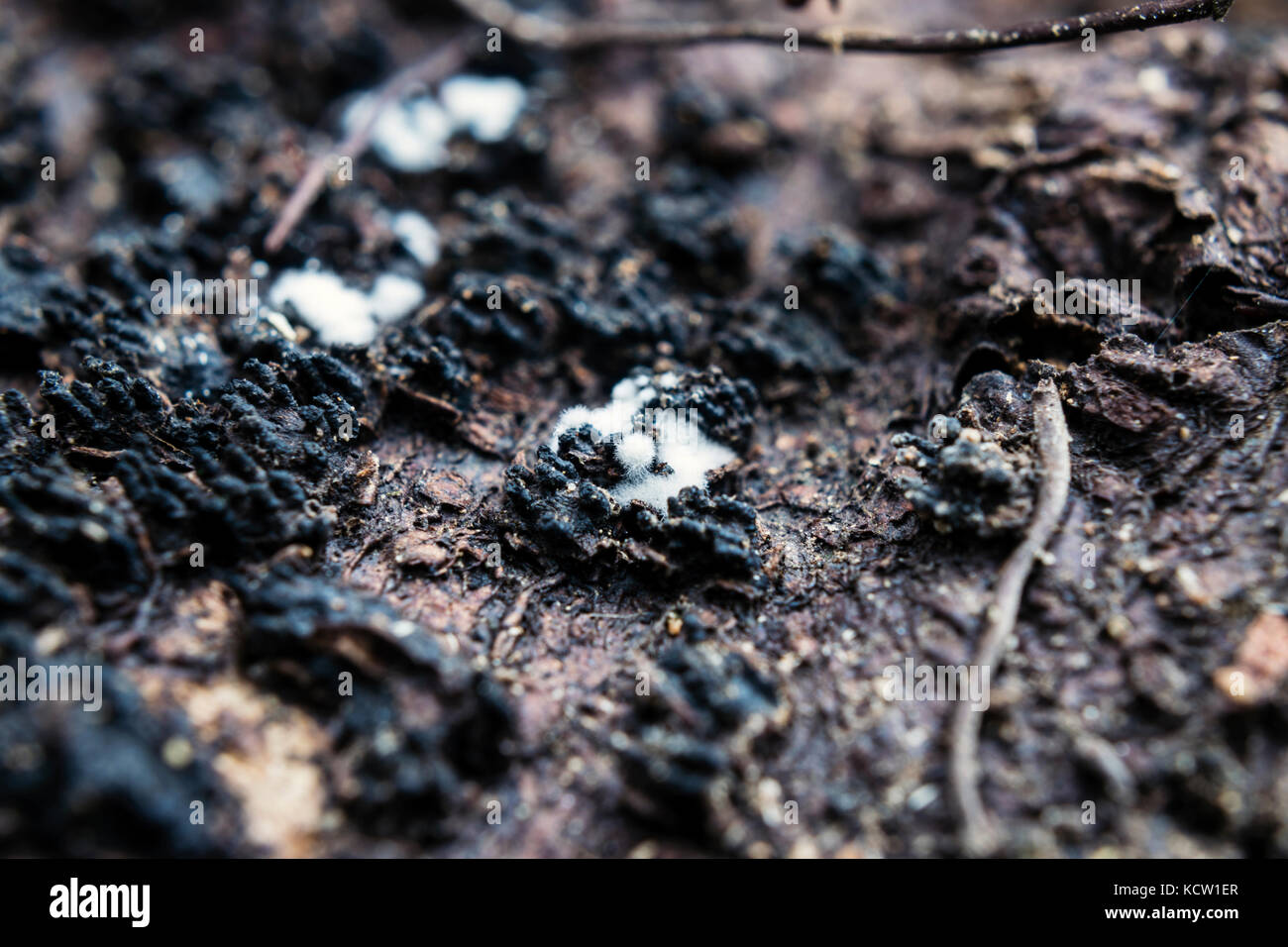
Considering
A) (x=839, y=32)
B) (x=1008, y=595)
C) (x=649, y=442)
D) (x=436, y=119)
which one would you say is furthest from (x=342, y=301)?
(x=1008, y=595)

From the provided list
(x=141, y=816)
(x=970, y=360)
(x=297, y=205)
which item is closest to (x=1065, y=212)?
(x=970, y=360)

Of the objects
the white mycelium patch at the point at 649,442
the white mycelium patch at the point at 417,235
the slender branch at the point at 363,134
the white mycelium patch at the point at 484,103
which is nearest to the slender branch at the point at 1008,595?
the white mycelium patch at the point at 649,442

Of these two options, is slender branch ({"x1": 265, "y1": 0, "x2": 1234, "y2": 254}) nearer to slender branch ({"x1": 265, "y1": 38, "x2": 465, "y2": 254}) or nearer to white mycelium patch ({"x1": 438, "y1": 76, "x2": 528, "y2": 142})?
slender branch ({"x1": 265, "y1": 38, "x2": 465, "y2": 254})

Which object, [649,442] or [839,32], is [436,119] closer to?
[839,32]

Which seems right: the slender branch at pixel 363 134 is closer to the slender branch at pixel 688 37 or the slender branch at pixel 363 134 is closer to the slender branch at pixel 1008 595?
the slender branch at pixel 688 37

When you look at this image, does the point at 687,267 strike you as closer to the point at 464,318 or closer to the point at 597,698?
the point at 464,318
